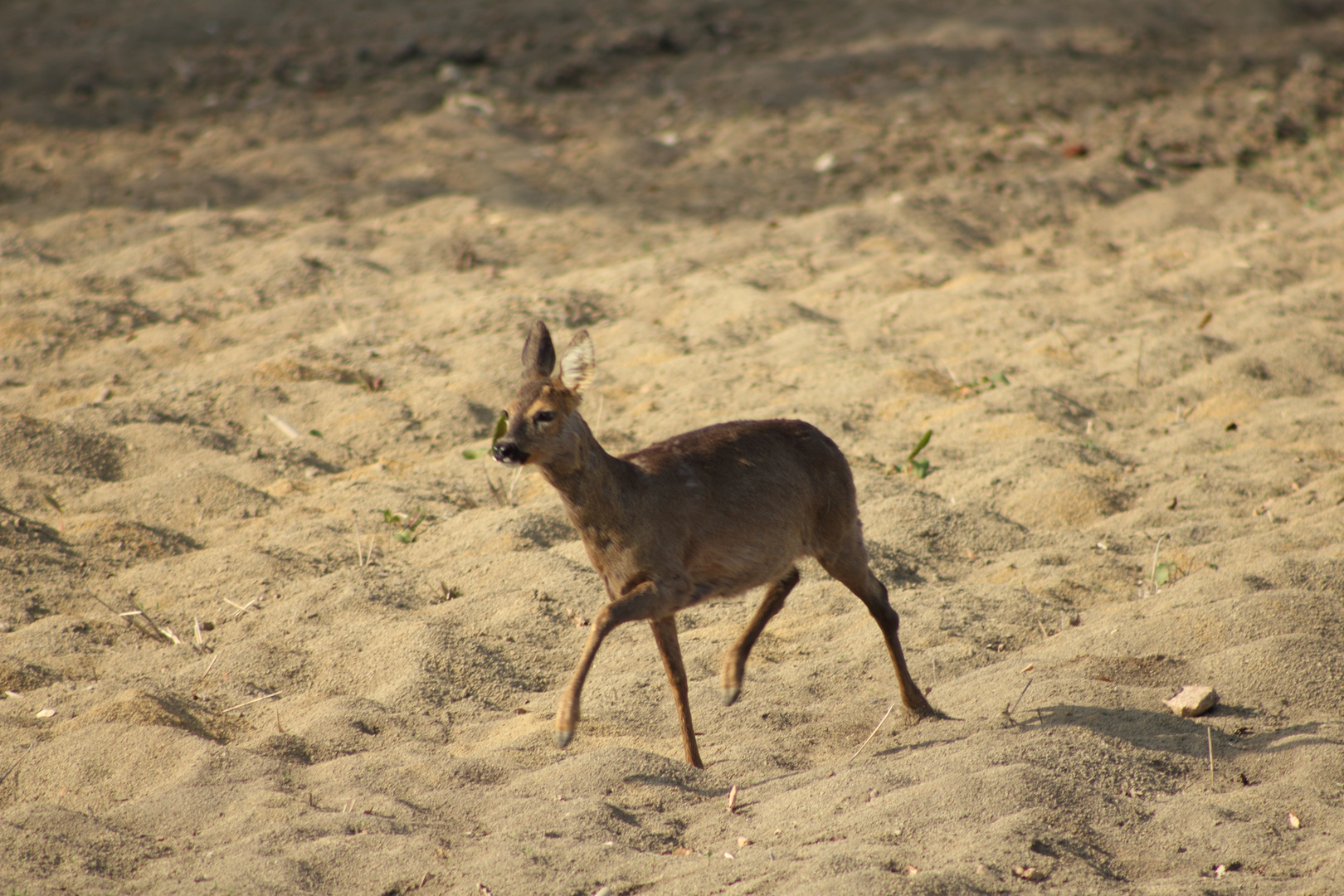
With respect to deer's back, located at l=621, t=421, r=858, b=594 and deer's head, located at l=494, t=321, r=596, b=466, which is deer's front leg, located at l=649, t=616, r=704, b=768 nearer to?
deer's back, located at l=621, t=421, r=858, b=594

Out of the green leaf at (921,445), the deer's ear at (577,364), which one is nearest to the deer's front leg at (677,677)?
the deer's ear at (577,364)

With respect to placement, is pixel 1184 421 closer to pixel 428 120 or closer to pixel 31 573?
pixel 31 573

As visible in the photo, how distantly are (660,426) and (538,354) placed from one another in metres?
2.61

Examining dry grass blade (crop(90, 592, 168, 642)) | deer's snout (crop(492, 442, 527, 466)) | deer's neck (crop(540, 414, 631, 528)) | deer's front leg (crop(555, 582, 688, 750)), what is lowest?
dry grass blade (crop(90, 592, 168, 642))

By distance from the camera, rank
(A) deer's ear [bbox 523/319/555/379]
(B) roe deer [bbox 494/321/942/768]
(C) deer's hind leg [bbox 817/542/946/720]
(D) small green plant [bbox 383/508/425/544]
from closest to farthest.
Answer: (B) roe deer [bbox 494/321/942/768]
(A) deer's ear [bbox 523/319/555/379]
(C) deer's hind leg [bbox 817/542/946/720]
(D) small green plant [bbox 383/508/425/544]

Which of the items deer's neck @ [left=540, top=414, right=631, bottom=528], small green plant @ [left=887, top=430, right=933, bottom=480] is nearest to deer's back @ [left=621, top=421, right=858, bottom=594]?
deer's neck @ [left=540, top=414, right=631, bottom=528]

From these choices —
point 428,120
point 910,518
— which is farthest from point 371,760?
point 428,120

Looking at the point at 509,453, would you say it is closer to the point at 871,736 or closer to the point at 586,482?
the point at 586,482

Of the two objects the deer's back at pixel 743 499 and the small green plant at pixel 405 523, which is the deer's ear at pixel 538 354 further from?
the small green plant at pixel 405 523

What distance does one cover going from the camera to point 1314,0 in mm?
14477

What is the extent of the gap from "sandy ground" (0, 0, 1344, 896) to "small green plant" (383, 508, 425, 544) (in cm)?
4

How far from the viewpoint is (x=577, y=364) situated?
4.23 metres

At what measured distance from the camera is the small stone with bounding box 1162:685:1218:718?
4406 millimetres

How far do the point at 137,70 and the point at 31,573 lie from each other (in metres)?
8.20
